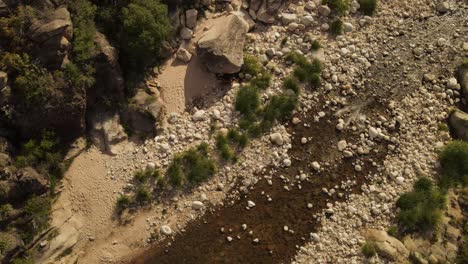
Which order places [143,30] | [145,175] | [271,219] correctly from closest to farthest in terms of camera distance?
[143,30] < [271,219] < [145,175]

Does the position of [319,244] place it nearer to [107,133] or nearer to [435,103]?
[435,103]

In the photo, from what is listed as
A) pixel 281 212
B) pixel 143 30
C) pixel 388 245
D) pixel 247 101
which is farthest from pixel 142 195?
pixel 388 245

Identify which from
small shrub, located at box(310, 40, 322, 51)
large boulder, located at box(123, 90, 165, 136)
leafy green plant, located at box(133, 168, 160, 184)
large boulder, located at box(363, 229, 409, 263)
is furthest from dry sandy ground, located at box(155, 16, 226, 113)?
large boulder, located at box(363, 229, 409, 263)

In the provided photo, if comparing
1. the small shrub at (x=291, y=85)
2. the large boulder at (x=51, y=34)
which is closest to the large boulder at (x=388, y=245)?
the small shrub at (x=291, y=85)

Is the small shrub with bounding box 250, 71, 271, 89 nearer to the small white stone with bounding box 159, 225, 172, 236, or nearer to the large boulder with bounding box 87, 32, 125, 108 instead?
the large boulder with bounding box 87, 32, 125, 108

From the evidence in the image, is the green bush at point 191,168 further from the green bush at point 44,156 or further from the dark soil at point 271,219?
the green bush at point 44,156

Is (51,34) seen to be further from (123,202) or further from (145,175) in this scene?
(123,202)

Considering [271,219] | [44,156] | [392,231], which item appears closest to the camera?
[44,156]
